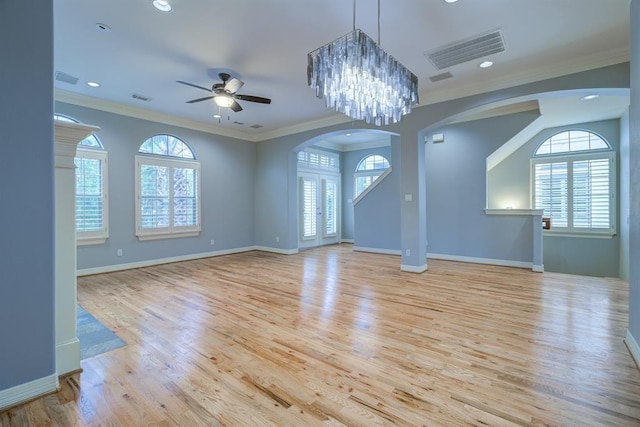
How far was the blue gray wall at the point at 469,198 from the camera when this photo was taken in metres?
5.66

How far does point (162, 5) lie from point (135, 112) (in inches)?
142

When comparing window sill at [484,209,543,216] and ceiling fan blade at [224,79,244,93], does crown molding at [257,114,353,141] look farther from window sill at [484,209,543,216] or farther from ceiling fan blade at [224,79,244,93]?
window sill at [484,209,543,216]

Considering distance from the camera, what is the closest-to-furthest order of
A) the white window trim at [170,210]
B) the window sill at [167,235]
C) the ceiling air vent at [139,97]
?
the ceiling air vent at [139,97]
the white window trim at [170,210]
the window sill at [167,235]

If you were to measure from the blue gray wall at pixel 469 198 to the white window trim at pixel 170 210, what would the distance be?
524cm

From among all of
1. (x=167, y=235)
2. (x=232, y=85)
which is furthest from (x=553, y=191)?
(x=167, y=235)

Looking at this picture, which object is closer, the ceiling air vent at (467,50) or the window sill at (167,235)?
the ceiling air vent at (467,50)

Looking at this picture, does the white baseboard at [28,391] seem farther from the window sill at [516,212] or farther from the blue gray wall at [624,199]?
the blue gray wall at [624,199]

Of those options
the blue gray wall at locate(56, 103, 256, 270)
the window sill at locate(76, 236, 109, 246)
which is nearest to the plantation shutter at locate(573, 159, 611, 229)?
the blue gray wall at locate(56, 103, 256, 270)

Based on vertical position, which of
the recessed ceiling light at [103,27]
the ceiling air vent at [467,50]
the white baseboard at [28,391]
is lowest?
the white baseboard at [28,391]

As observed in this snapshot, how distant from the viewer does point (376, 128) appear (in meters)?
5.66

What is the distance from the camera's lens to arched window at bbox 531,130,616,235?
6152mm

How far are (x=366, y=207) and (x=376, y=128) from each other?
94.7 inches

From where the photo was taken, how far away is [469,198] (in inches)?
242

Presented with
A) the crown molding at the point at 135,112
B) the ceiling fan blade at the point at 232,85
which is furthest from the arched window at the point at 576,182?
the crown molding at the point at 135,112
